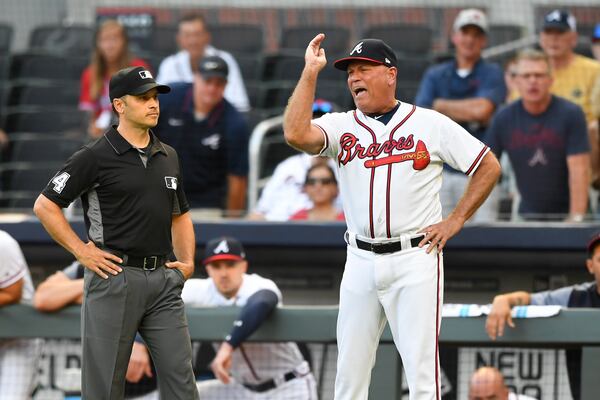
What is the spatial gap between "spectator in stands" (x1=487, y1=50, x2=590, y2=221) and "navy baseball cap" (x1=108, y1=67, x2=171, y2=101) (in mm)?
3156

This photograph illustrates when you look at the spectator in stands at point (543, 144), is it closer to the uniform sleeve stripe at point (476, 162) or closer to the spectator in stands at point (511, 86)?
the spectator in stands at point (511, 86)

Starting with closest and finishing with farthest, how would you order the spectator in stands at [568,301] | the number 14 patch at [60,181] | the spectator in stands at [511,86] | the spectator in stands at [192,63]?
the number 14 patch at [60,181] < the spectator in stands at [568,301] < the spectator in stands at [511,86] < the spectator in stands at [192,63]

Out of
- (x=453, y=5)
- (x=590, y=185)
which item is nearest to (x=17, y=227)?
(x=590, y=185)

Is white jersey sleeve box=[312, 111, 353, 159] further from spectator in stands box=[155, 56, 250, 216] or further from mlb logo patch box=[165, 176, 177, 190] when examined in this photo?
spectator in stands box=[155, 56, 250, 216]

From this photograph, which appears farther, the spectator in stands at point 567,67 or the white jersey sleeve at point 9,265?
the spectator in stands at point 567,67

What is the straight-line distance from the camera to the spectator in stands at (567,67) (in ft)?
26.3

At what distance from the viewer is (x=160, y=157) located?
489cm

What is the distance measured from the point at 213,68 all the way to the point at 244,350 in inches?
88.2

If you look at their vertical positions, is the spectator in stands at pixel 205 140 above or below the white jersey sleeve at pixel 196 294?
above

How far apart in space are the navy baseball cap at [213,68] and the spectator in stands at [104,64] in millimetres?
1243

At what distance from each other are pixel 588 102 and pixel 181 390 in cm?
429

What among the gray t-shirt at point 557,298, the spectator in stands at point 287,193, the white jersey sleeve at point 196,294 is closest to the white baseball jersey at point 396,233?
the gray t-shirt at point 557,298

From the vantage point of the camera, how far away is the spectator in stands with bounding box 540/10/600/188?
803 centimetres

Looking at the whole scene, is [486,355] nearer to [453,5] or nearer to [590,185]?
[590,185]
